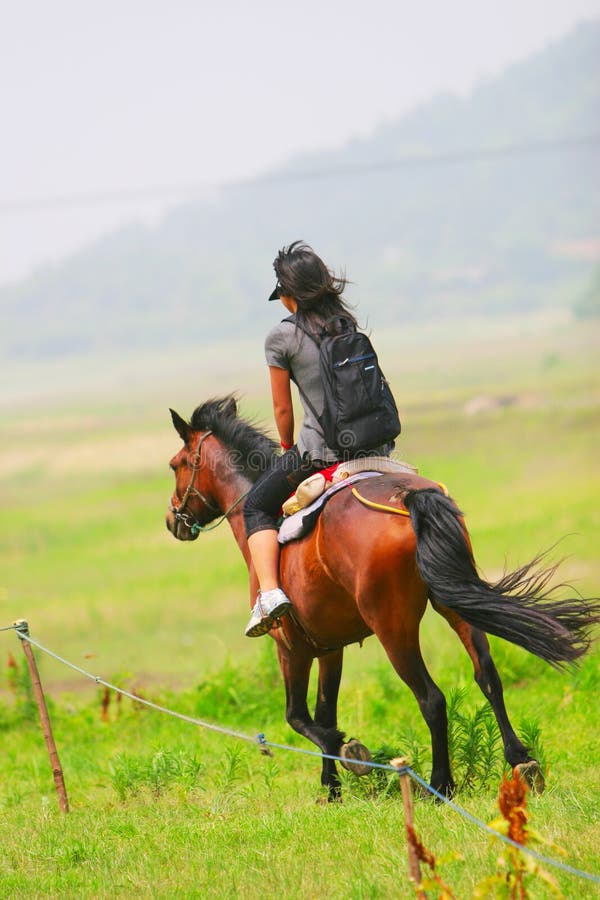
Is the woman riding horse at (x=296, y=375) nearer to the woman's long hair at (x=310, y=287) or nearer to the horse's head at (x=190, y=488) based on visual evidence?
the woman's long hair at (x=310, y=287)

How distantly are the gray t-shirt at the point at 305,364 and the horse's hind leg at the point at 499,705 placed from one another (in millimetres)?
1069

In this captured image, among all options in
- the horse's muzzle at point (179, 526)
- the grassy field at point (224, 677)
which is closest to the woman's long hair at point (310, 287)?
the grassy field at point (224, 677)

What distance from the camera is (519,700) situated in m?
8.33

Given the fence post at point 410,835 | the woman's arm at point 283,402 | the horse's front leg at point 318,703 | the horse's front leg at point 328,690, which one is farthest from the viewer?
the horse's front leg at point 328,690

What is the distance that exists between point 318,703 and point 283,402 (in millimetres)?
1675

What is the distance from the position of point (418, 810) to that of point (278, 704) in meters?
4.33

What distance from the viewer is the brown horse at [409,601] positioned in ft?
16.3

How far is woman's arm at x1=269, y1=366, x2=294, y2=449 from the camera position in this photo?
234 inches

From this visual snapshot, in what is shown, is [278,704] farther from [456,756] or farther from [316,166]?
[316,166]

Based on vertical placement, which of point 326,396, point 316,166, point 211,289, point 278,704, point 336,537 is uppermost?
point 316,166

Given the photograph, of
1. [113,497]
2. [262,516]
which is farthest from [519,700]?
[113,497]

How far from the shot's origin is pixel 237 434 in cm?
680

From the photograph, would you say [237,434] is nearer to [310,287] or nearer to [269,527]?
[269,527]

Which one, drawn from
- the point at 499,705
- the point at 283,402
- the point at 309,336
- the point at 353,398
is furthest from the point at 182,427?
the point at 499,705
